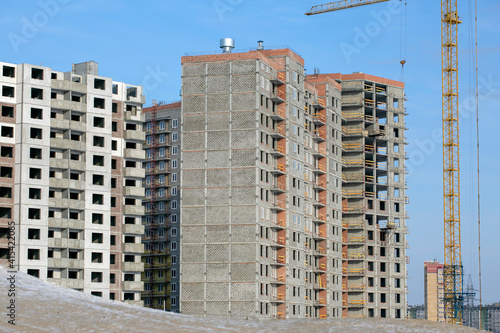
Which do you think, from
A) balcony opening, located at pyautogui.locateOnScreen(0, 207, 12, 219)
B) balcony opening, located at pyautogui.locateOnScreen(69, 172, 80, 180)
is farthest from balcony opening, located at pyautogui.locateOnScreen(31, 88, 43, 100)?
balcony opening, located at pyautogui.locateOnScreen(0, 207, 12, 219)

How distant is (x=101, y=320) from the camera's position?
83.9 metres

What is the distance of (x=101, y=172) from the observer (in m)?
142

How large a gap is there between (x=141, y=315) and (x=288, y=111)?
6223cm

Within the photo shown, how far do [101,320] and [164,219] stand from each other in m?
112

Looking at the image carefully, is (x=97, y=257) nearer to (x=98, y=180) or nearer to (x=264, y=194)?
(x=98, y=180)

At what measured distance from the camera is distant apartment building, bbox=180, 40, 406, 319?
134625 mm

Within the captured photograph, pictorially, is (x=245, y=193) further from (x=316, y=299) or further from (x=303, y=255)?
(x=316, y=299)

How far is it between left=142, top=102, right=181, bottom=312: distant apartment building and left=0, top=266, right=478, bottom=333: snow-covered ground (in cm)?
8027

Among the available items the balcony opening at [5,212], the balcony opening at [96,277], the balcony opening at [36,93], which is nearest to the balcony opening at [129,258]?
the balcony opening at [96,277]

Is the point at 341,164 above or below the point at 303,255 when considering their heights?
above

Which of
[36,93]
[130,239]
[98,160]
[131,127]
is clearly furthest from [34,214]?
[131,127]

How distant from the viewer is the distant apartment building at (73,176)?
132 m

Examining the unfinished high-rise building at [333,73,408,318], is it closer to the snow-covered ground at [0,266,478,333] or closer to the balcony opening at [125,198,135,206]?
the balcony opening at [125,198,135,206]

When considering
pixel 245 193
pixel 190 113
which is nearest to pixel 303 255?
pixel 245 193
